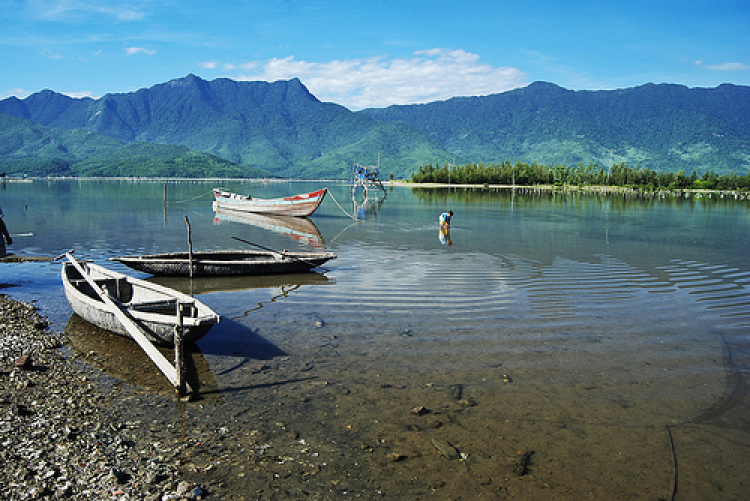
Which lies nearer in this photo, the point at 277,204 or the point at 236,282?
the point at 236,282

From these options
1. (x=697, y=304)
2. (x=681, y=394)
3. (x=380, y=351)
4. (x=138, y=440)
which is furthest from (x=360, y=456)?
(x=697, y=304)

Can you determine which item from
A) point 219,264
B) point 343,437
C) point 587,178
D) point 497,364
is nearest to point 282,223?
point 219,264

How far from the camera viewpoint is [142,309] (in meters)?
11.7

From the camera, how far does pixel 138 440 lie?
744 centimetres

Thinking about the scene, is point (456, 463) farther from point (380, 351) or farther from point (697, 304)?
point (697, 304)

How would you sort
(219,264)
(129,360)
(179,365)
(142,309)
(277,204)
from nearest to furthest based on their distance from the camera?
(179,365) < (129,360) < (142,309) < (219,264) < (277,204)

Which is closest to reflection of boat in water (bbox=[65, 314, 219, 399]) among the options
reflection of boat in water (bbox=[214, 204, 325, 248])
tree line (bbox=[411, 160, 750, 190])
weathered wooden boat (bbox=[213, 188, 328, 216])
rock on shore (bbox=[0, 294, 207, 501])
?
rock on shore (bbox=[0, 294, 207, 501])

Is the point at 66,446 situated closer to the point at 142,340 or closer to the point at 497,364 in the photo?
the point at 142,340

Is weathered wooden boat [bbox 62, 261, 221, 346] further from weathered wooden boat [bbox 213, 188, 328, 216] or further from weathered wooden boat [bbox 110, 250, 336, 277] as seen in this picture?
weathered wooden boat [bbox 213, 188, 328, 216]

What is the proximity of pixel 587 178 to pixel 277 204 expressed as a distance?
134987 mm

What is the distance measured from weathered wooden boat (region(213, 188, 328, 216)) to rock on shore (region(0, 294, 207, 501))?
36.7m

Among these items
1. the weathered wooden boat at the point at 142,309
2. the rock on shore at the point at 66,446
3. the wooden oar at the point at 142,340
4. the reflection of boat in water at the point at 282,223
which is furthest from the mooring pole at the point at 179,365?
the reflection of boat in water at the point at 282,223

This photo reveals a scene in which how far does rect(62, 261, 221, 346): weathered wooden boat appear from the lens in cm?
1022

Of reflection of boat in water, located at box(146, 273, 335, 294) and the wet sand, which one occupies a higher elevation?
reflection of boat in water, located at box(146, 273, 335, 294)
